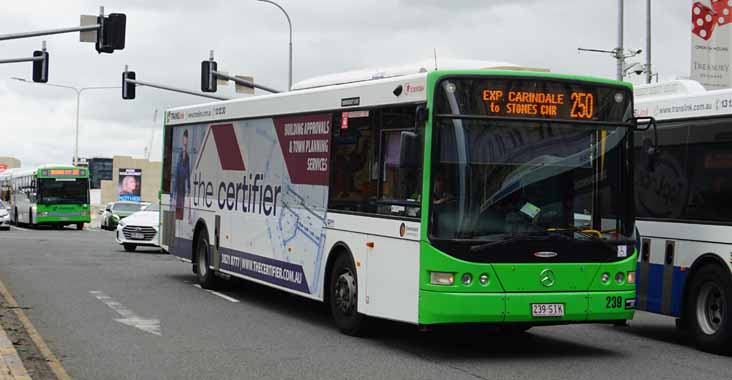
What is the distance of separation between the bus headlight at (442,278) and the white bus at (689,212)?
2.59 m

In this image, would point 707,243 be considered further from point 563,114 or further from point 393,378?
point 393,378

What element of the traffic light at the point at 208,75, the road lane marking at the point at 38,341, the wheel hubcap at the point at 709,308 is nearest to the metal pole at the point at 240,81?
the traffic light at the point at 208,75

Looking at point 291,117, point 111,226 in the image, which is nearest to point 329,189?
point 291,117

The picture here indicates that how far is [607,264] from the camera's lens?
11.9 m

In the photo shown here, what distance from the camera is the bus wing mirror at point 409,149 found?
11.4m

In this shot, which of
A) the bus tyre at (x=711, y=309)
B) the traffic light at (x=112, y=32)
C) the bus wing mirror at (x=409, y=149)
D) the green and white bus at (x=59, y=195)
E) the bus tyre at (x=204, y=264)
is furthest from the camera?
the green and white bus at (x=59, y=195)

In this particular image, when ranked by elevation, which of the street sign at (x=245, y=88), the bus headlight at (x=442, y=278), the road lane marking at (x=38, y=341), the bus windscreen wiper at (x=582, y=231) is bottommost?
the road lane marking at (x=38, y=341)

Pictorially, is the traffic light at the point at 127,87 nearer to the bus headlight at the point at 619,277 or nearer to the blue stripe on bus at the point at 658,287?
the blue stripe on bus at the point at 658,287

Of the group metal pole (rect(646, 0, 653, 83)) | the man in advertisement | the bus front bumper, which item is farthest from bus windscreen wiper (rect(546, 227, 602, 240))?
metal pole (rect(646, 0, 653, 83))

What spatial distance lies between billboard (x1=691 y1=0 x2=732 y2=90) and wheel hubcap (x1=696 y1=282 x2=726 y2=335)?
15.8 m

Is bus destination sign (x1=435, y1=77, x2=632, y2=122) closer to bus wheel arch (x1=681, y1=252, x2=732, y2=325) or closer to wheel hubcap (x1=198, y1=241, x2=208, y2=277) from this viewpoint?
bus wheel arch (x1=681, y1=252, x2=732, y2=325)

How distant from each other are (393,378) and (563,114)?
131 inches

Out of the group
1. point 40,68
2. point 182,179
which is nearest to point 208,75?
point 40,68

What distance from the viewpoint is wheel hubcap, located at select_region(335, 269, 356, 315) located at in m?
13.0
